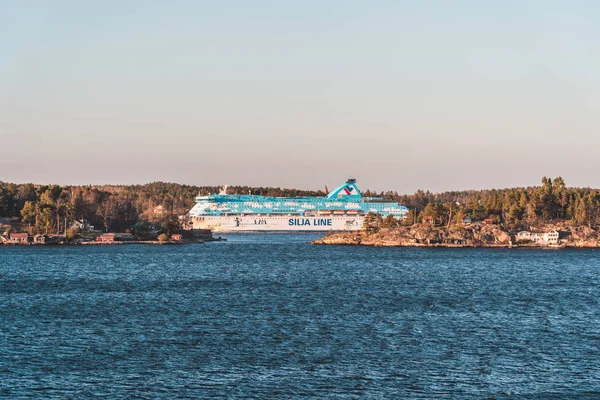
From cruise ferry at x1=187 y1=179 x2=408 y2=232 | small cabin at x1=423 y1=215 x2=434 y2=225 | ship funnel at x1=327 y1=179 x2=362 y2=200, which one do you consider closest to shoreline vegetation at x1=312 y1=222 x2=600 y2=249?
small cabin at x1=423 y1=215 x2=434 y2=225

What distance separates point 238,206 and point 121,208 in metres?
34.0

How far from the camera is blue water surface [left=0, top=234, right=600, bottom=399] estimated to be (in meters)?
25.6

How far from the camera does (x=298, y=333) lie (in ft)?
111

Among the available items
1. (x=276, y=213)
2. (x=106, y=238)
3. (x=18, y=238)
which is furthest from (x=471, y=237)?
(x=276, y=213)

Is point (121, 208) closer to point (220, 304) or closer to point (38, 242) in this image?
point (38, 242)

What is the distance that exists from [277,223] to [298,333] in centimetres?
12640

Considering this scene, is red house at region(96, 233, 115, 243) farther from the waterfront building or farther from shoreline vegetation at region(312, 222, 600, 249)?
the waterfront building

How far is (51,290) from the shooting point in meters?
49.8

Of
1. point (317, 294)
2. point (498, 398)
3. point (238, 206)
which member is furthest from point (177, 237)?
point (498, 398)

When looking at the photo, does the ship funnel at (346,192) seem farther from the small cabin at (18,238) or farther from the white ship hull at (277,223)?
the small cabin at (18,238)

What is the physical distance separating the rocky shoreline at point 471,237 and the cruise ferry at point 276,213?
54.0 metres

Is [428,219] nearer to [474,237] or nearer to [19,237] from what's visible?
[474,237]

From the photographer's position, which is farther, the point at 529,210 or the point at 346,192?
the point at 346,192

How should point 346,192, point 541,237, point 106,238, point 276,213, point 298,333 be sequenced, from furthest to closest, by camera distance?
point 346,192 < point 276,213 < point 541,237 < point 106,238 < point 298,333
